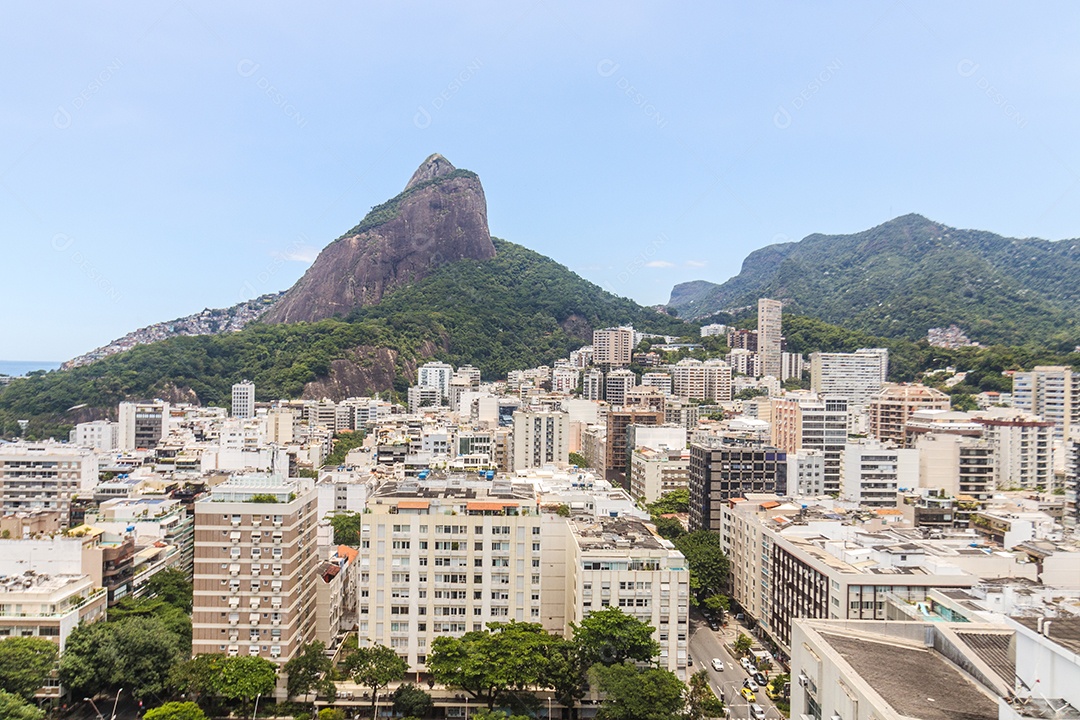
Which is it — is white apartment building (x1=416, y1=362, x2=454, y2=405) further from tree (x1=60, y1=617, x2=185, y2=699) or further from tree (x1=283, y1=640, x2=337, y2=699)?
tree (x1=283, y1=640, x2=337, y2=699)

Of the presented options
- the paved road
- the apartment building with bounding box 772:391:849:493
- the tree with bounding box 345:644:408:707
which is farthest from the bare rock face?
the tree with bounding box 345:644:408:707

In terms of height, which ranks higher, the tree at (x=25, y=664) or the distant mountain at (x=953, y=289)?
the distant mountain at (x=953, y=289)

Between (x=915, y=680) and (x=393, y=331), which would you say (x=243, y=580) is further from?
(x=393, y=331)

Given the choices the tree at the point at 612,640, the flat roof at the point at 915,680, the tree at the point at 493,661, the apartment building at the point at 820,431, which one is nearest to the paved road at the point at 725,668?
the tree at the point at 612,640

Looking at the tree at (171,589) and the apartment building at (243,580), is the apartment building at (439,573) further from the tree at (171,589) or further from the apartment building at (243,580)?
the tree at (171,589)

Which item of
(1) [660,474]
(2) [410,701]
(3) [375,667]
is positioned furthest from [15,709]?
(1) [660,474]

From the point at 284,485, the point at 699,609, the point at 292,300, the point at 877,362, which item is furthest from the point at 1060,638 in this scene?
the point at 292,300

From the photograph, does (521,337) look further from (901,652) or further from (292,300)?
(901,652)
